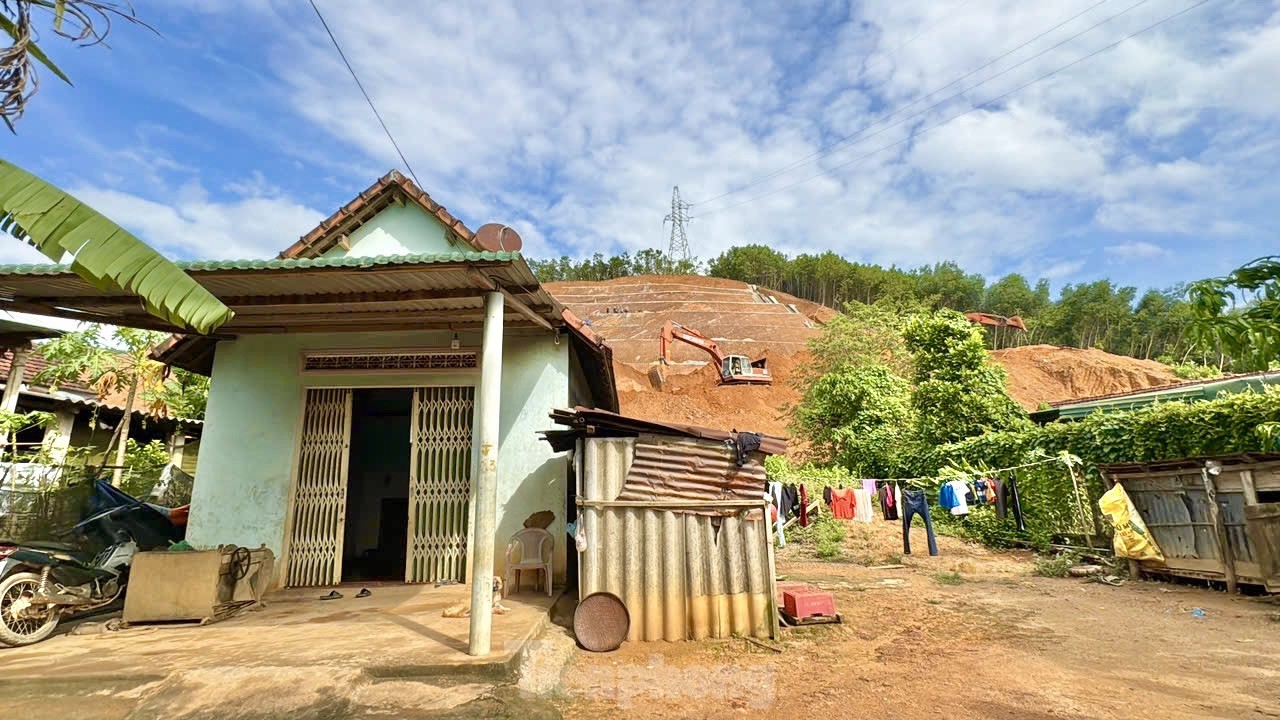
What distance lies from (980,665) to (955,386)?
12938mm

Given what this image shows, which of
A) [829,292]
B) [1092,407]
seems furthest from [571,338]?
[829,292]

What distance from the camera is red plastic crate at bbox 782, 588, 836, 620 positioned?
652 centimetres

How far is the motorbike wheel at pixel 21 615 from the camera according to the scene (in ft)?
16.7

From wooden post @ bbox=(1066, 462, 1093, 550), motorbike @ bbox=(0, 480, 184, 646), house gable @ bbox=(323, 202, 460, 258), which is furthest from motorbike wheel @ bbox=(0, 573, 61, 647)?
wooden post @ bbox=(1066, 462, 1093, 550)

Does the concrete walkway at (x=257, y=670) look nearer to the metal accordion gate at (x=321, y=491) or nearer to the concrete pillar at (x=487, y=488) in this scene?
the concrete pillar at (x=487, y=488)

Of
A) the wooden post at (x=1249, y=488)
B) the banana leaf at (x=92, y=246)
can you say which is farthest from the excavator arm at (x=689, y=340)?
the banana leaf at (x=92, y=246)

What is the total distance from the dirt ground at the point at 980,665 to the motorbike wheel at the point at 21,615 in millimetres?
4796

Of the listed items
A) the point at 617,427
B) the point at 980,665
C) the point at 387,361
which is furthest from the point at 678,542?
the point at 387,361

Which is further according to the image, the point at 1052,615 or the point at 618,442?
the point at 1052,615

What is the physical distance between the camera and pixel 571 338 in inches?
314

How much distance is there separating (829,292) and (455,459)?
74.3 metres

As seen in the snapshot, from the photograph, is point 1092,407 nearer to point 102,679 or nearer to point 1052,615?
point 1052,615

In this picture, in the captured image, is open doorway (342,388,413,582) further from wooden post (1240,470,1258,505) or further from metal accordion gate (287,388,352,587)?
wooden post (1240,470,1258,505)

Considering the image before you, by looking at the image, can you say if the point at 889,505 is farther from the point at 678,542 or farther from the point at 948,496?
the point at 678,542
